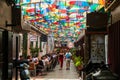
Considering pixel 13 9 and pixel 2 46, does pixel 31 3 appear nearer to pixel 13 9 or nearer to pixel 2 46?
pixel 13 9

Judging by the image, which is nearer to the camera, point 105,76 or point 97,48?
point 105,76

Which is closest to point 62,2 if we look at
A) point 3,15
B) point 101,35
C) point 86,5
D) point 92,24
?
point 86,5

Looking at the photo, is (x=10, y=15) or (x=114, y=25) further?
(x=10, y=15)

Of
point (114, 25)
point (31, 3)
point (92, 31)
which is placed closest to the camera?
point (114, 25)

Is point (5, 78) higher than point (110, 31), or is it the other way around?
point (110, 31)

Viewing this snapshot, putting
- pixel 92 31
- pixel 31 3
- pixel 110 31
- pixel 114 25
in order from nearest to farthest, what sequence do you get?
pixel 114 25 → pixel 110 31 → pixel 92 31 → pixel 31 3

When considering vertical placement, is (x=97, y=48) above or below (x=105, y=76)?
above

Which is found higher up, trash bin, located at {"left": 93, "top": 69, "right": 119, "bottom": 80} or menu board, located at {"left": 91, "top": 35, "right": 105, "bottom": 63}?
menu board, located at {"left": 91, "top": 35, "right": 105, "bottom": 63}

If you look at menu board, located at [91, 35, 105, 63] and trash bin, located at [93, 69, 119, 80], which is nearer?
trash bin, located at [93, 69, 119, 80]

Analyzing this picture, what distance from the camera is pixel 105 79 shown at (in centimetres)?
1038

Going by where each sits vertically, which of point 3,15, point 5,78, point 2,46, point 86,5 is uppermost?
point 86,5

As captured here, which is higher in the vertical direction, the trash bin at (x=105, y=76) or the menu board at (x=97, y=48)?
the menu board at (x=97, y=48)

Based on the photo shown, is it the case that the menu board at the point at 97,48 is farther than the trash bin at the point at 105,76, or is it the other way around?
the menu board at the point at 97,48

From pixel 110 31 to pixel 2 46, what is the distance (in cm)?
388
